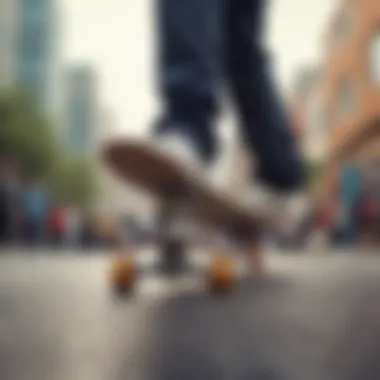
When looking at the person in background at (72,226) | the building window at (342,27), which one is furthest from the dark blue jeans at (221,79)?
the person in background at (72,226)

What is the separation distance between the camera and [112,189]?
1.01 metres

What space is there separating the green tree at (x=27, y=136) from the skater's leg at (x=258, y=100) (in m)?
0.30

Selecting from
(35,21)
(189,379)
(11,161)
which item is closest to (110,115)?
(11,161)

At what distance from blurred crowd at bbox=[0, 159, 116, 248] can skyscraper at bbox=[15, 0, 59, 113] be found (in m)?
0.13

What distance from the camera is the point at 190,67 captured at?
83 centimetres

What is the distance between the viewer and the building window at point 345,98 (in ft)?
3.14

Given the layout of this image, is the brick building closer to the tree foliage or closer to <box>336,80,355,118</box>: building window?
<box>336,80,355,118</box>: building window

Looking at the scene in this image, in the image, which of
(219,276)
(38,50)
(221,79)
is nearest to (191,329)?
(219,276)

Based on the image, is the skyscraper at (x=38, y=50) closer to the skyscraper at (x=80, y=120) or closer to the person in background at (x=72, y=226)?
the skyscraper at (x=80, y=120)

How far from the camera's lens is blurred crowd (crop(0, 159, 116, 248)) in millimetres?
Answer: 1036

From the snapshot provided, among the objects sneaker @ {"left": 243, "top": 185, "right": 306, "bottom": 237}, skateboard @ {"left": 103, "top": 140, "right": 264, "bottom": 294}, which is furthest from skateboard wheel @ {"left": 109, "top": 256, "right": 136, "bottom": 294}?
sneaker @ {"left": 243, "top": 185, "right": 306, "bottom": 237}

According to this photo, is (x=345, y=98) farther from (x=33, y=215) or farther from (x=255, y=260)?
(x=33, y=215)

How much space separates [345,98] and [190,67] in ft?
0.92

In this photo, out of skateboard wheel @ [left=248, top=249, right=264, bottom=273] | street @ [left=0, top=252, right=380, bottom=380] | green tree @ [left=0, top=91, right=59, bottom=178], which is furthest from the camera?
skateboard wheel @ [left=248, top=249, right=264, bottom=273]
